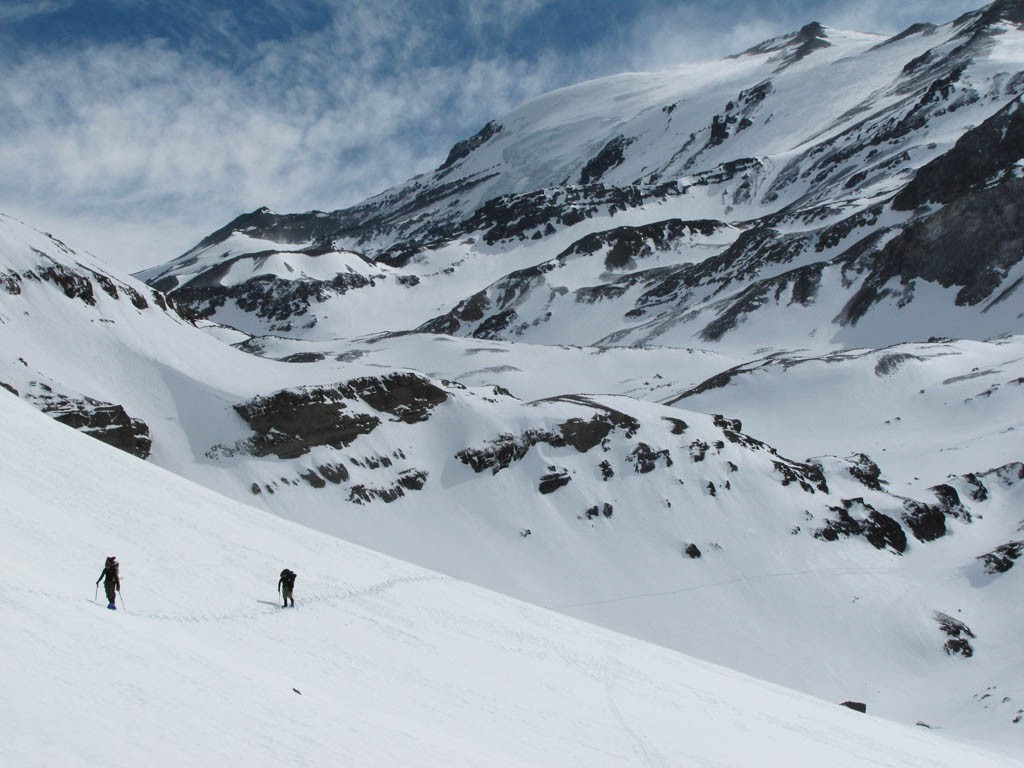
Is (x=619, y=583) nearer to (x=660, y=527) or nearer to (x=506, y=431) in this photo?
(x=660, y=527)

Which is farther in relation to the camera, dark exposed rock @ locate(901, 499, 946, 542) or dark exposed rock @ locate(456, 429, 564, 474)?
dark exposed rock @ locate(456, 429, 564, 474)

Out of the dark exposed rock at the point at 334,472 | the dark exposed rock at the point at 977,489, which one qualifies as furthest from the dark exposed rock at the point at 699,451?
the dark exposed rock at the point at 334,472

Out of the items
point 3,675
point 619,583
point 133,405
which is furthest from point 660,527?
point 3,675

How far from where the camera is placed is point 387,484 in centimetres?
6956

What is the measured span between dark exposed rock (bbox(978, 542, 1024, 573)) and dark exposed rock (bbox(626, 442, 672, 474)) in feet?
83.4

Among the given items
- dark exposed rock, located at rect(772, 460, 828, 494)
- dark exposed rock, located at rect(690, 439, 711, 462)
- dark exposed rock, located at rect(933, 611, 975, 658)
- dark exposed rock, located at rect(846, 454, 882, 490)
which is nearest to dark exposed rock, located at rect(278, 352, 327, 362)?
dark exposed rock, located at rect(690, 439, 711, 462)

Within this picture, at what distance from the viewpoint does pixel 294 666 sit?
60.2 feet

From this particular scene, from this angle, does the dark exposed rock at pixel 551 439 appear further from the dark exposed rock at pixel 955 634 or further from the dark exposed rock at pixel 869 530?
the dark exposed rock at pixel 955 634

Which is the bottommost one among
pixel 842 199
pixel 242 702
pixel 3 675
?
pixel 842 199

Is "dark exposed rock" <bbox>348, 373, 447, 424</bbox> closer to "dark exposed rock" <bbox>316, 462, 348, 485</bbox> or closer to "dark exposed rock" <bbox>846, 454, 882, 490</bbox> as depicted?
"dark exposed rock" <bbox>316, 462, 348, 485</bbox>

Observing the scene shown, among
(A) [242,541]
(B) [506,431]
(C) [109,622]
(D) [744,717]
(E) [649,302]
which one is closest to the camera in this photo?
(C) [109,622]

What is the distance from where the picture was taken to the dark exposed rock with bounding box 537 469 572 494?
233 feet

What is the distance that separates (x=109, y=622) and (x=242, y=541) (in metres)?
13.1

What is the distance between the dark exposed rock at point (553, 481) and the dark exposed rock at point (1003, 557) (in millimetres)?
33087
